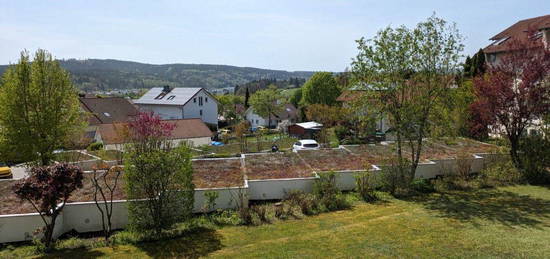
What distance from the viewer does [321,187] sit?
1524cm

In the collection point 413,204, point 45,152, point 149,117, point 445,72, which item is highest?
point 445,72

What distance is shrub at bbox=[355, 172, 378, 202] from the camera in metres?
15.7

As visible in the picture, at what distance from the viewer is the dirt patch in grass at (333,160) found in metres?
18.5

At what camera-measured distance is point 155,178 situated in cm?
1136

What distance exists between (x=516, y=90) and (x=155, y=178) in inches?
649

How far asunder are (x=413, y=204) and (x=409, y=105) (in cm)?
464

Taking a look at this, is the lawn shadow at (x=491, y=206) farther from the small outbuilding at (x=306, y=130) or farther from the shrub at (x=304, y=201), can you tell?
the small outbuilding at (x=306, y=130)

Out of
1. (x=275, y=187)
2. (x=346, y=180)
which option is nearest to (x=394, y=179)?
(x=346, y=180)

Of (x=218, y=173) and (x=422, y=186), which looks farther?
(x=218, y=173)

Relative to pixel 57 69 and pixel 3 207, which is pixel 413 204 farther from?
pixel 57 69

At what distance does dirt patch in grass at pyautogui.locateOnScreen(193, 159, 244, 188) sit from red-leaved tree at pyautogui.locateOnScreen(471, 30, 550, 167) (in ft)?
38.9

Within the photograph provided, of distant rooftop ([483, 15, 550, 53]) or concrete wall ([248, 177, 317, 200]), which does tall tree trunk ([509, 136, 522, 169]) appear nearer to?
concrete wall ([248, 177, 317, 200])

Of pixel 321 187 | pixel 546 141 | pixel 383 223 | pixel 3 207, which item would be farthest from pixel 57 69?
pixel 546 141

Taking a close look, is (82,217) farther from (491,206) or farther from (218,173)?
(491,206)
